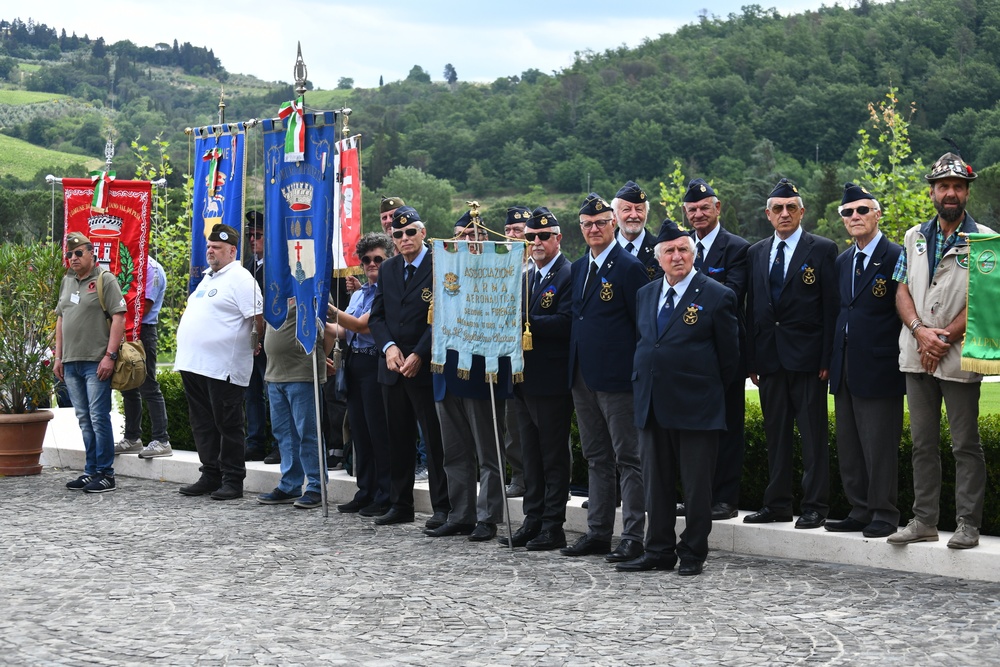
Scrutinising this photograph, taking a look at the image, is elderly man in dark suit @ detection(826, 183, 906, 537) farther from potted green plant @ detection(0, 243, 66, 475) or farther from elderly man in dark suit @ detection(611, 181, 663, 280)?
potted green plant @ detection(0, 243, 66, 475)

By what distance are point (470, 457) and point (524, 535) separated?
0.84 metres

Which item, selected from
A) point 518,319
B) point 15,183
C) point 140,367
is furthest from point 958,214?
point 15,183

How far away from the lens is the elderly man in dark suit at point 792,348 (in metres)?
7.81

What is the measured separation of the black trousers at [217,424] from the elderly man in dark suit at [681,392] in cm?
419

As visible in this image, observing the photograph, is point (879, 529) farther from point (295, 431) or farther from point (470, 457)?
point (295, 431)

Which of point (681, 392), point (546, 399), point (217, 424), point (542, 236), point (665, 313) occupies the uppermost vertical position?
point (542, 236)

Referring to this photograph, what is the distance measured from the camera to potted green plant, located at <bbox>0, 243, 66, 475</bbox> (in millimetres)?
11844

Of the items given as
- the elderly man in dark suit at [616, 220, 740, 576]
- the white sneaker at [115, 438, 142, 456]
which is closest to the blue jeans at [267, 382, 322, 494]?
the white sneaker at [115, 438, 142, 456]

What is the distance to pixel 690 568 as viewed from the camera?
7.22 m

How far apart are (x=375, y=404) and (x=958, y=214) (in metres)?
4.47

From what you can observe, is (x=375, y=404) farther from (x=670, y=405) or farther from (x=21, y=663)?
(x=21, y=663)

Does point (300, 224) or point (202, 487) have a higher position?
point (300, 224)

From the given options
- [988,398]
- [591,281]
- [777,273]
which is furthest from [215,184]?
[988,398]

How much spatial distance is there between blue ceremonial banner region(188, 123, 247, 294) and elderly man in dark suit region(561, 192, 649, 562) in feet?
14.9
